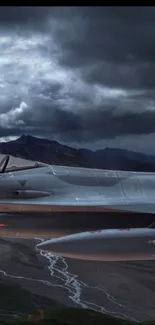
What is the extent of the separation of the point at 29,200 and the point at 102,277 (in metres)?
0.39

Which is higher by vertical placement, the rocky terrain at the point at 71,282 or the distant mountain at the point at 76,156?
the distant mountain at the point at 76,156

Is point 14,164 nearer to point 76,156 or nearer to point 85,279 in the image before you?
point 76,156

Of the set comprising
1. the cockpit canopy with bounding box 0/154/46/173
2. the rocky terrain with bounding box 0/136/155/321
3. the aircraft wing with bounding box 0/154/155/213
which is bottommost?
the rocky terrain with bounding box 0/136/155/321

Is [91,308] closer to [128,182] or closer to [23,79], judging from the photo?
[128,182]

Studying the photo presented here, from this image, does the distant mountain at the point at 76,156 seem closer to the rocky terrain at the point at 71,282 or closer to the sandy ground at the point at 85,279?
the rocky terrain at the point at 71,282

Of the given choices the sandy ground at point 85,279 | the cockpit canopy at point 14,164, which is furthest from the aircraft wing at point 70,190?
the sandy ground at point 85,279

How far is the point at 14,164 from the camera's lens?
4.88 ft

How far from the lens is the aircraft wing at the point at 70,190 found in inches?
57.9

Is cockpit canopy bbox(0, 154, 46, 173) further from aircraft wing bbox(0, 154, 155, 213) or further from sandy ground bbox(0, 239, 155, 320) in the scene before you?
sandy ground bbox(0, 239, 155, 320)

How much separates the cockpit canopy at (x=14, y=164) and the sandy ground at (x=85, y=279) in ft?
0.86

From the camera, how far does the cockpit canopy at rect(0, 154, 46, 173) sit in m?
1.48

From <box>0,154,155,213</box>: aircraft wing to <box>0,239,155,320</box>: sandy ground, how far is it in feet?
0.52

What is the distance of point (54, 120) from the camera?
5.06 ft

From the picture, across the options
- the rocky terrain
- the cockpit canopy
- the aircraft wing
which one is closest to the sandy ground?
the rocky terrain
